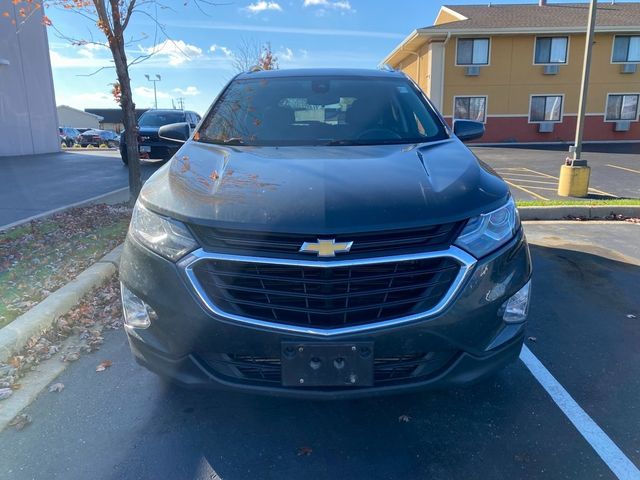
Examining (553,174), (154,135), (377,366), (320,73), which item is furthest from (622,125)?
(377,366)

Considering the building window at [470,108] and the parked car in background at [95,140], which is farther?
the parked car in background at [95,140]

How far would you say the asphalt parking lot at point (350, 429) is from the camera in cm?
227

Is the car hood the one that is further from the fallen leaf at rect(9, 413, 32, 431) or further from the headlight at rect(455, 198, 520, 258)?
the fallen leaf at rect(9, 413, 32, 431)

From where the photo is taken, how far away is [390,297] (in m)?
2.10

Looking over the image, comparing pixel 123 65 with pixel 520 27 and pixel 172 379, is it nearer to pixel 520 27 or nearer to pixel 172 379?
pixel 172 379

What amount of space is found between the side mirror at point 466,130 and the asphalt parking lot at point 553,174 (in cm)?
552

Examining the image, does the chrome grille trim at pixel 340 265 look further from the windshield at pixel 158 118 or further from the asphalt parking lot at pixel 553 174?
the windshield at pixel 158 118

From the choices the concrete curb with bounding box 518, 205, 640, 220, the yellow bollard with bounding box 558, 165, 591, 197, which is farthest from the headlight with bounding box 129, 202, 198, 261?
the yellow bollard with bounding box 558, 165, 591, 197

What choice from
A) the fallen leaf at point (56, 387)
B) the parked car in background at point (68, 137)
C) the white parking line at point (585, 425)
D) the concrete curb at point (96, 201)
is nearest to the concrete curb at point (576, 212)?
the white parking line at point (585, 425)

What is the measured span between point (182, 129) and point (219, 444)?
2.58m

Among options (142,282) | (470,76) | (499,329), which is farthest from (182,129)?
(470,76)

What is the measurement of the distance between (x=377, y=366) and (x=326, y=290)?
0.42 meters

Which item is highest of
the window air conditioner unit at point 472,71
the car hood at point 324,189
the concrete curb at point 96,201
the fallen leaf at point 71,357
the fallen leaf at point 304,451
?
the window air conditioner unit at point 472,71

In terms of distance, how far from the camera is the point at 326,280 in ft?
6.67
